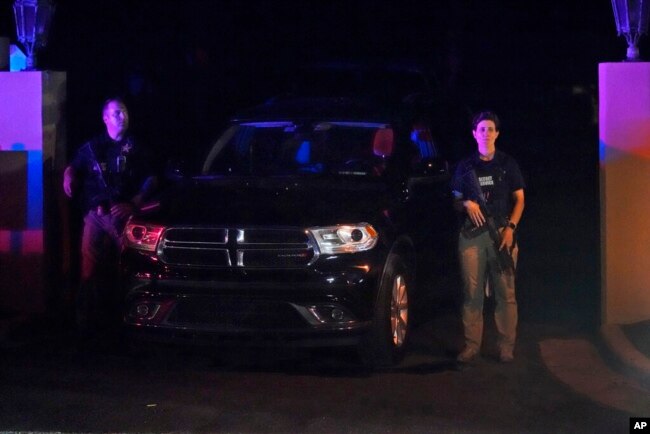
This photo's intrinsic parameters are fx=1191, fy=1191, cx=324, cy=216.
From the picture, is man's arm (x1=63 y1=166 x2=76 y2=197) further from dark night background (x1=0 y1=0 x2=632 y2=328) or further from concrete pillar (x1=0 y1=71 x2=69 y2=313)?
dark night background (x1=0 y1=0 x2=632 y2=328)

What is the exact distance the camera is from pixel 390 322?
8047 mm

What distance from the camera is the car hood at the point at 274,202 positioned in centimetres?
782

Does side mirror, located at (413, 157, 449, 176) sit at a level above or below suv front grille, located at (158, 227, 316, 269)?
above

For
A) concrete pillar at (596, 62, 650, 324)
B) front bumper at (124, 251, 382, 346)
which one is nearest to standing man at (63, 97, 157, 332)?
front bumper at (124, 251, 382, 346)

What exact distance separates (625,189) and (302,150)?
7.94 ft

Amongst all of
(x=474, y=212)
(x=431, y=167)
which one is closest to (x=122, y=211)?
(x=431, y=167)

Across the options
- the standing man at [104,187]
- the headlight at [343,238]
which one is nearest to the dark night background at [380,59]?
the standing man at [104,187]

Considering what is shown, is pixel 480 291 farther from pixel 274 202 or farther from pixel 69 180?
pixel 69 180

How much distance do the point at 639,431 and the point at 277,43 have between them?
19.8m

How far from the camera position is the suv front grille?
303 inches

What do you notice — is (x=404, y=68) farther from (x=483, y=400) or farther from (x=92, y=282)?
(x=483, y=400)

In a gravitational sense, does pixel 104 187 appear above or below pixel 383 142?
below

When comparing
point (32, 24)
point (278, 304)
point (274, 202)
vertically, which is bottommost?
point (278, 304)

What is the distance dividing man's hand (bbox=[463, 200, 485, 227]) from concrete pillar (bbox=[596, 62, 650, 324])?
4.03 ft
